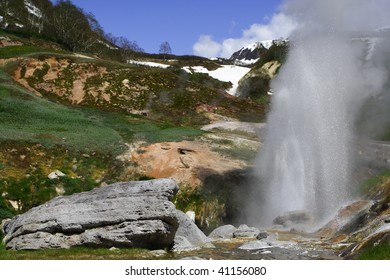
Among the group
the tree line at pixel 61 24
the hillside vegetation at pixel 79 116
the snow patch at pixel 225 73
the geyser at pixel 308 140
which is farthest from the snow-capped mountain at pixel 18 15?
the geyser at pixel 308 140

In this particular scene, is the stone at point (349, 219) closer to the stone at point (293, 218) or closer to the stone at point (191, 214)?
the stone at point (293, 218)

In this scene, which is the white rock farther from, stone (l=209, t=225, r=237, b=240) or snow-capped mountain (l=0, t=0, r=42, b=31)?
snow-capped mountain (l=0, t=0, r=42, b=31)

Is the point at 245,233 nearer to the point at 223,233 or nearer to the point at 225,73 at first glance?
the point at 223,233

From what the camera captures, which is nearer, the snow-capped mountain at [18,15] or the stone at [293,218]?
the stone at [293,218]

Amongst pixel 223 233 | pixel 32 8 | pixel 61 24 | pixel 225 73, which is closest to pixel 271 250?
pixel 223 233

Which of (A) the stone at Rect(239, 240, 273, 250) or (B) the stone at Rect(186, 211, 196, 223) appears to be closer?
(A) the stone at Rect(239, 240, 273, 250)

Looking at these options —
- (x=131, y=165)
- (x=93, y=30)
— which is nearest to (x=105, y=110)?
(x=131, y=165)

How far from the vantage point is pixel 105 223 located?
18781mm

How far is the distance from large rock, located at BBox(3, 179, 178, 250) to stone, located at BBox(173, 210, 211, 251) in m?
0.92

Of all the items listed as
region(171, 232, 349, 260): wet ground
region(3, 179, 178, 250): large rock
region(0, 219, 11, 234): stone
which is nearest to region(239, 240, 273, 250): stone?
region(171, 232, 349, 260): wet ground

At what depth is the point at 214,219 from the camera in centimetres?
3162

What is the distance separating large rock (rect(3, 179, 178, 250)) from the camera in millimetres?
18312

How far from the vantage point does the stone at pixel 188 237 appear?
66.0ft

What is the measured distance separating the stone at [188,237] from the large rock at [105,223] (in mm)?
922
